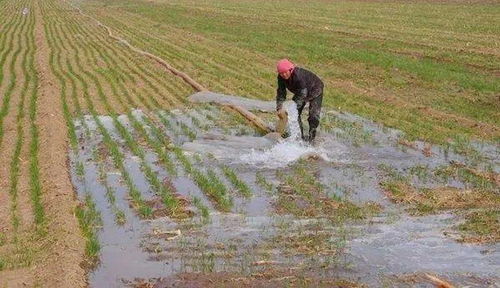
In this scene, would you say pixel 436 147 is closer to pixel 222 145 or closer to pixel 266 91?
pixel 222 145

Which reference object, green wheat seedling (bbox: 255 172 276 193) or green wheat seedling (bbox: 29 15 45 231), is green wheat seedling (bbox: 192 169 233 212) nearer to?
green wheat seedling (bbox: 255 172 276 193)

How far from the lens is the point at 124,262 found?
6691mm

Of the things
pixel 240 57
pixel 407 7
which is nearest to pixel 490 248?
pixel 240 57

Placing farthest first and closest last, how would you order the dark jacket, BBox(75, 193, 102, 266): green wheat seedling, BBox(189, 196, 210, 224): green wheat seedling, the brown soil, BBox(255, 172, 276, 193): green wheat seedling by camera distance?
the dark jacket, BBox(255, 172, 276, 193): green wheat seedling, BBox(189, 196, 210, 224): green wheat seedling, BBox(75, 193, 102, 266): green wheat seedling, the brown soil

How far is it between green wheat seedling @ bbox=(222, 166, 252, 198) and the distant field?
12.2 ft

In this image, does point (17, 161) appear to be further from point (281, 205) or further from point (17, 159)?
point (281, 205)

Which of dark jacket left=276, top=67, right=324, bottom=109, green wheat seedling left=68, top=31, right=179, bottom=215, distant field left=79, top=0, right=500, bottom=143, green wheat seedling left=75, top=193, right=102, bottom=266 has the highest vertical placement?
dark jacket left=276, top=67, right=324, bottom=109

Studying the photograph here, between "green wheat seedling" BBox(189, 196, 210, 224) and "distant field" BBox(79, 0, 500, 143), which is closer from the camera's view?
"green wheat seedling" BBox(189, 196, 210, 224)

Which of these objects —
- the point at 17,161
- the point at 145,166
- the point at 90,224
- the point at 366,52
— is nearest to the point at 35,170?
the point at 17,161

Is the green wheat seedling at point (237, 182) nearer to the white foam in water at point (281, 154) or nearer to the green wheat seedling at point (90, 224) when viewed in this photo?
the white foam in water at point (281, 154)

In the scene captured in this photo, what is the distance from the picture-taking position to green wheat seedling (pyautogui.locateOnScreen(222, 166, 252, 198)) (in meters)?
8.79

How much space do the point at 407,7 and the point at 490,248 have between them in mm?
34549

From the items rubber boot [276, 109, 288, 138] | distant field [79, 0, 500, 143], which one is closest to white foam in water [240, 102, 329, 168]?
rubber boot [276, 109, 288, 138]

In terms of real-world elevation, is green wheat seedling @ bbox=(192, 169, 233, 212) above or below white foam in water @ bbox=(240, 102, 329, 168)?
above
